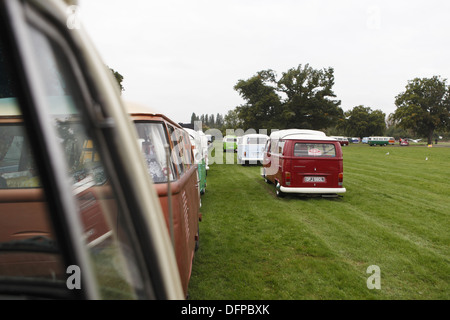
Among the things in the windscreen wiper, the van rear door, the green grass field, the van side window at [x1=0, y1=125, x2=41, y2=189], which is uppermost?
the van side window at [x1=0, y1=125, x2=41, y2=189]

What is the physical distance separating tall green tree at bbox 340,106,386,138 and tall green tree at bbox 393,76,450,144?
17.5 metres

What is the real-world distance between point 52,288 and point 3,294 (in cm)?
18

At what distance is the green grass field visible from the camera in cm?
380

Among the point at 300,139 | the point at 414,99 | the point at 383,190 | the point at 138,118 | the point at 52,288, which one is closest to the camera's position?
the point at 52,288

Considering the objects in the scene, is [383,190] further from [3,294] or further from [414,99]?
[414,99]

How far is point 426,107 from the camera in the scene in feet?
191

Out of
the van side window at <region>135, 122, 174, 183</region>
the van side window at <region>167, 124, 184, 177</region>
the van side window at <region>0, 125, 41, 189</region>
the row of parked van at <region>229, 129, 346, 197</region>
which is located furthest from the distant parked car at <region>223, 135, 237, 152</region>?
the van side window at <region>0, 125, 41, 189</region>

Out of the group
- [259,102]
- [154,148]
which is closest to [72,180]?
[154,148]

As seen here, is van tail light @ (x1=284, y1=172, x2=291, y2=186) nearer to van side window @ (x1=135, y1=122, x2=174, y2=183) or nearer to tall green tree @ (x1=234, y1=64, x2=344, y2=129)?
van side window @ (x1=135, y1=122, x2=174, y2=183)

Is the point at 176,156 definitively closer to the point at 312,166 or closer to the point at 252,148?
the point at 312,166

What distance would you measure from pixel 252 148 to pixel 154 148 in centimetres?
1600
